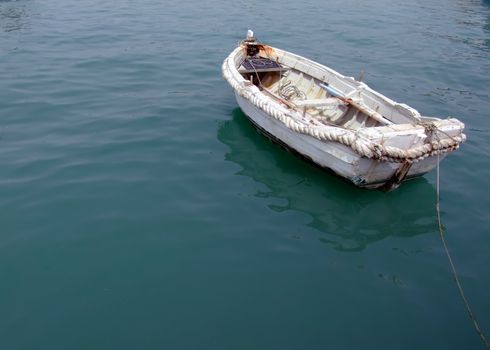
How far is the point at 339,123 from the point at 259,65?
2883 millimetres

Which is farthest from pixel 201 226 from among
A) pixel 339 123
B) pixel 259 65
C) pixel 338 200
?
pixel 259 65

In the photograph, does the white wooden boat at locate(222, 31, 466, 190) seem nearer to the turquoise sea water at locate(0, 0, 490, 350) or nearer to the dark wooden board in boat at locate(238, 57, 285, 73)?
the dark wooden board in boat at locate(238, 57, 285, 73)

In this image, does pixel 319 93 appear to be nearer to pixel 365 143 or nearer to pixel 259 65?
pixel 259 65

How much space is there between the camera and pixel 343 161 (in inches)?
310

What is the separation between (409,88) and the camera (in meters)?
13.3

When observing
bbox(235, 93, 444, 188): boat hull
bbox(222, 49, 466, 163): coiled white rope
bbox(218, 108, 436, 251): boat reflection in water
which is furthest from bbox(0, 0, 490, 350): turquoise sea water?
bbox(222, 49, 466, 163): coiled white rope

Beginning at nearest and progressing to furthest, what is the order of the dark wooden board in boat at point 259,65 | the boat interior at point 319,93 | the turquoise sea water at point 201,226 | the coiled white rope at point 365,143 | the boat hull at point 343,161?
the turquoise sea water at point 201,226 < the coiled white rope at point 365,143 < the boat hull at point 343,161 < the boat interior at point 319,93 < the dark wooden board in boat at point 259,65

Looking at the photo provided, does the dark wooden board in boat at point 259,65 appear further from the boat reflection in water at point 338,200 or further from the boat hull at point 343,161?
the boat reflection in water at point 338,200

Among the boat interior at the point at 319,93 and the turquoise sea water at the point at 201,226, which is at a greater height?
the boat interior at the point at 319,93

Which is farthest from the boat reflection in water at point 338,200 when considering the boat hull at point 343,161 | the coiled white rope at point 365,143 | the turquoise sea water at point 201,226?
the coiled white rope at point 365,143

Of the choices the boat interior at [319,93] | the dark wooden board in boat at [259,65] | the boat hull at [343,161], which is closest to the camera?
the boat hull at [343,161]

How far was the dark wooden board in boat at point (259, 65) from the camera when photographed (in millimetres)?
11250

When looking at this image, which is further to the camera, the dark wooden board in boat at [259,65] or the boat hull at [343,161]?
the dark wooden board in boat at [259,65]

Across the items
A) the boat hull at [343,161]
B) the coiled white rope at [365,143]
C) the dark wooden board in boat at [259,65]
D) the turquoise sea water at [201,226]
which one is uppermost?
the dark wooden board in boat at [259,65]
